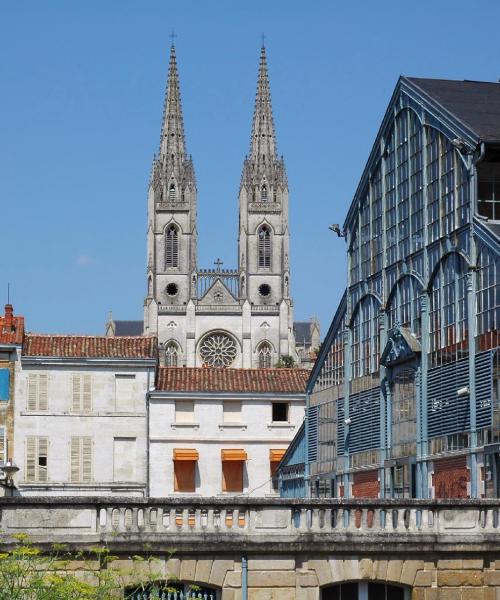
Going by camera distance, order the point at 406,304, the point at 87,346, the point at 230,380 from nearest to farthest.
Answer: the point at 406,304
the point at 87,346
the point at 230,380

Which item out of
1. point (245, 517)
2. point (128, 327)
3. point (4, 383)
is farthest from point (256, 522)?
point (128, 327)

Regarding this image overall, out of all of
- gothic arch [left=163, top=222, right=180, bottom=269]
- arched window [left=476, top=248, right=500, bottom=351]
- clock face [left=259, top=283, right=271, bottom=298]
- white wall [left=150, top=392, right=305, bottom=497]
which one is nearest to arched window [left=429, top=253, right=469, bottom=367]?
arched window [left=476, top=248, right=500, bottom=351]

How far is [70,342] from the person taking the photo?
6862 cm

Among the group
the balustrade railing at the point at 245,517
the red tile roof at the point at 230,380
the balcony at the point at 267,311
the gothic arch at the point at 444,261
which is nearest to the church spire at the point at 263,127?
the balcony at the point at 267,311

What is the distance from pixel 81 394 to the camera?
221 ft

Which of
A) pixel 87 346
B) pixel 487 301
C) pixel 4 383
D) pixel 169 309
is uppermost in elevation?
pixel 169 309

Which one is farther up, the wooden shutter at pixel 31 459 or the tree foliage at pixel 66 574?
the wooden shutter at pixel 31 459

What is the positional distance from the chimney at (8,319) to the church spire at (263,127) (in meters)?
112

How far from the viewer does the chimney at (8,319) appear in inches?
2687

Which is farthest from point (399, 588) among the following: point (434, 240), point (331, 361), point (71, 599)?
point (331, 361)

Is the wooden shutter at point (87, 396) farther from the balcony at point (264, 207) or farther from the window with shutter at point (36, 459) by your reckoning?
the balcony at point (264, 207)

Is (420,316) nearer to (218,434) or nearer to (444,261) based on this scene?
(444,261)

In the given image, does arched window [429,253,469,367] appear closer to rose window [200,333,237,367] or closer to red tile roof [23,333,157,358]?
red tile roof [23,333,157,358]

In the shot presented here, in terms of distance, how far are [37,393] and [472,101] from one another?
29.5 metres
